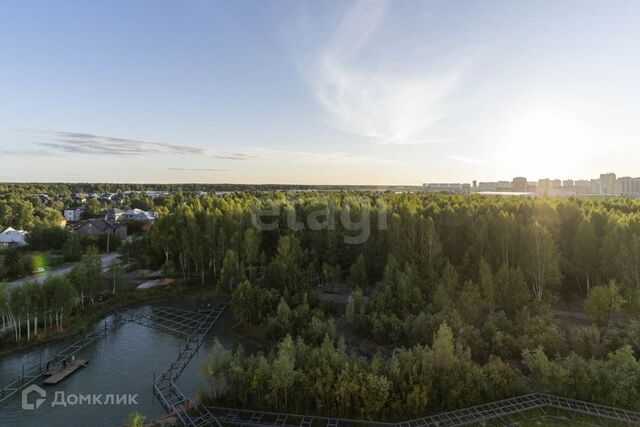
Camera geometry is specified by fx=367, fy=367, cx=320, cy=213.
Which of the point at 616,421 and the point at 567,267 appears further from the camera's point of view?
the point at 567,267

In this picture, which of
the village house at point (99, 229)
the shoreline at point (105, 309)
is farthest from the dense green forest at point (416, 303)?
the village house at point (99, 229)

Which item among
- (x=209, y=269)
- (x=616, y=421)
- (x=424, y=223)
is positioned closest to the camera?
(x=616, y=421)

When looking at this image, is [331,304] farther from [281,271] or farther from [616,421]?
[616,421]

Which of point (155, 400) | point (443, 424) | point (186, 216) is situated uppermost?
point (186, 216)

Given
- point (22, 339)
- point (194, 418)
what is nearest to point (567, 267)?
point (194, 418)

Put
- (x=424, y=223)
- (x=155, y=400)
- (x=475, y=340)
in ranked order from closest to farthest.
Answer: (x=155, y=400), (x=475, y=340), (x=424, y=223)

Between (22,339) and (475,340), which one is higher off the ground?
(475,340)
